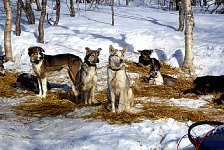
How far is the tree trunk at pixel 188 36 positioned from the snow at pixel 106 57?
1.07 feet

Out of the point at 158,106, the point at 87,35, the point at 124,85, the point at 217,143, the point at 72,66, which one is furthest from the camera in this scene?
the point at 87,35

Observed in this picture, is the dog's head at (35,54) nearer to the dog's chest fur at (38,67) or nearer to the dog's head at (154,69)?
the dog's chest fur at (38,67)

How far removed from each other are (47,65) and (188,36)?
4888 mm

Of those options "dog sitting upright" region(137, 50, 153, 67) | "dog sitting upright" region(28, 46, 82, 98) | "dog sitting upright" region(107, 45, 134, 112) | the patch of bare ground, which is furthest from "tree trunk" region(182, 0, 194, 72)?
"dog sitting upright" region(107, 45, 134, 112)

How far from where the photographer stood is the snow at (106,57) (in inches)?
245

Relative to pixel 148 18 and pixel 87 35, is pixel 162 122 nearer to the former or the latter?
pixel 87 35

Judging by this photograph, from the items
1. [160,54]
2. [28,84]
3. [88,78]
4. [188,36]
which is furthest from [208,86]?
[160,54]

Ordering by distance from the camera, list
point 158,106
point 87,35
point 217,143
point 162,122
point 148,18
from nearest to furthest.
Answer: point 217,143 < point 162,122 < point 158,106 < point 87,35 < point 148,18

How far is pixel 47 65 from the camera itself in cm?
1101

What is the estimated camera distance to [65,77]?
1303 cm

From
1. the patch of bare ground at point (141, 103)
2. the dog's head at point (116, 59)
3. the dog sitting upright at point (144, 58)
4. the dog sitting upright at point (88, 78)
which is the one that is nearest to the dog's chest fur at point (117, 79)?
the dog's head at point (116, 59)

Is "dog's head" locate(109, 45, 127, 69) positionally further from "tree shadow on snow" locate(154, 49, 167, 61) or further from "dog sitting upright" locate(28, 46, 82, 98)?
"tree shadow on snow" locate(154, 49, 167, 61)

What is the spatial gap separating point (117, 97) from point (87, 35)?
32.7 feet

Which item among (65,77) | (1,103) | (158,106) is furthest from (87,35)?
(158,106)
